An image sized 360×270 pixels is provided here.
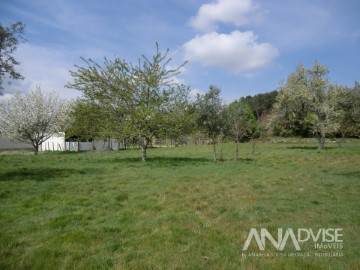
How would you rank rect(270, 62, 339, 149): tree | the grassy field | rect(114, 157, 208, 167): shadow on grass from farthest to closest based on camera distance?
rect(270, 62, 339, 149): tree → rect(114, 157, 208, 167): shadow on grass → the grassy field

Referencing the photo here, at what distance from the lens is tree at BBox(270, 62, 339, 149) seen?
36.5 meters

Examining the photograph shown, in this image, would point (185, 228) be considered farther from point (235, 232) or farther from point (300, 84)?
point (300, 84)

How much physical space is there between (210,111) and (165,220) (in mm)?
16318

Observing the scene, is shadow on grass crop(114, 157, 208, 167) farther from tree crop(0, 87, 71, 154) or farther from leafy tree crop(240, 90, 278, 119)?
leafy tree crop(240, 90, 278, 119)

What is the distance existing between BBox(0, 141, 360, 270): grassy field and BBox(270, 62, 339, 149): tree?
24.9 m

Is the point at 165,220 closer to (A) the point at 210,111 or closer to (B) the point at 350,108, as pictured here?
(A) the point at 210,111

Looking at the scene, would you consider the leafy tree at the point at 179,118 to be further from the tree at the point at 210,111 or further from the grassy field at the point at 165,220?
the grassy field at the point at 165,220

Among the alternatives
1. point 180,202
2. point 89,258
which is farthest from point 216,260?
point 180,202

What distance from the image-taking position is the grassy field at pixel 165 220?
206 inches

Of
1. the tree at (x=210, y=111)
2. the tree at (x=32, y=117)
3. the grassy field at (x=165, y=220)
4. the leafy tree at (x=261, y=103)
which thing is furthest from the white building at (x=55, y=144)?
the leafy tree at (x=261, y=103)

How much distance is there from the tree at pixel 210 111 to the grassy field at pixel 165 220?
10142 mm

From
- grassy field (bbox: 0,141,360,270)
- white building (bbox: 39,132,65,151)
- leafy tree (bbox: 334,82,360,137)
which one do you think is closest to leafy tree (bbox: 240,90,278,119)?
leafy tree (bbox: 334,82,360,137)

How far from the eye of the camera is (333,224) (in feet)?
23.3

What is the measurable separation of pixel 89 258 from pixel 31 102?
4051cm
